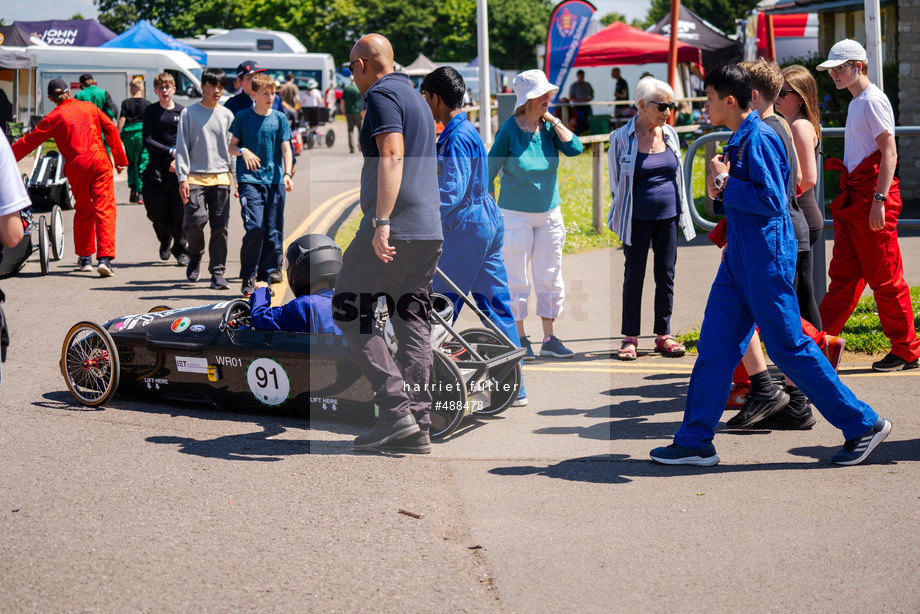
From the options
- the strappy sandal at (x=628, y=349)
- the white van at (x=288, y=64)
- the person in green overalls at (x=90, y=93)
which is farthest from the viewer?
the white van at (x=288, y=64)

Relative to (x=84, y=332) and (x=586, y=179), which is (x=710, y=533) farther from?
(x=586, y=179)

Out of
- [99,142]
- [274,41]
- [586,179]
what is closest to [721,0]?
[274,41]

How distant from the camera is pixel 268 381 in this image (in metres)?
5.72

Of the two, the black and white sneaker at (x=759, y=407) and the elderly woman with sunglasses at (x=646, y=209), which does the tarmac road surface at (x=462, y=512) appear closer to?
the black and white sneaker at (x=759, y=407)

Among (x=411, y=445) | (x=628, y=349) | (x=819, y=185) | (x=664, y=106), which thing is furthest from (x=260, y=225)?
(x=819, y=185)

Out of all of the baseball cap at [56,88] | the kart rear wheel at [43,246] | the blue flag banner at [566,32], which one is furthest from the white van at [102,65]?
the kart rear wheel at [43,246]

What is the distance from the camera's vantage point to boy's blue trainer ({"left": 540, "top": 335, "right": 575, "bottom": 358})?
7.38m

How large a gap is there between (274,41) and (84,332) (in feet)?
141

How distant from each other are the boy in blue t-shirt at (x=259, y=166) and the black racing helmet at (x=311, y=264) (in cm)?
300

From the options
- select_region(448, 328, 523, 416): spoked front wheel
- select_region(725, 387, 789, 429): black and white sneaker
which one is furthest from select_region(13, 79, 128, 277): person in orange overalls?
select_region(725, 387, 789, 429): black and white sneaker

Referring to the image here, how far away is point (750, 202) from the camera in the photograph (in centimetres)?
492

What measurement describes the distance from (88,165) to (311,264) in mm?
5236

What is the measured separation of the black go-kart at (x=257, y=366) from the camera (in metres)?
5.49

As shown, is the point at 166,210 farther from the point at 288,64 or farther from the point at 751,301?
the point at 288,64
